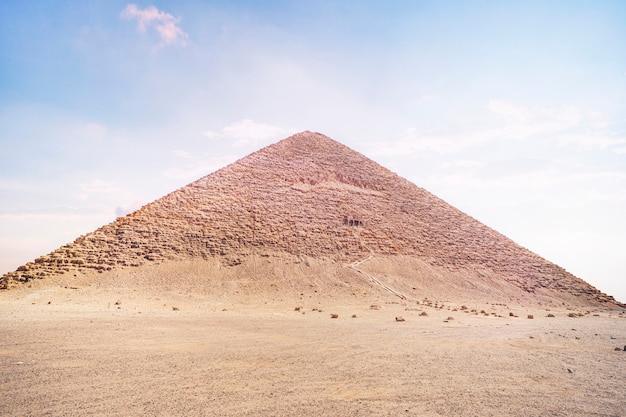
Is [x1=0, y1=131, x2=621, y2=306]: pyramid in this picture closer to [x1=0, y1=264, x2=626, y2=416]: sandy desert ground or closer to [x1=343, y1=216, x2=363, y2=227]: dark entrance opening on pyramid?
[x1=343, y1=216, x2=363, y2=227]: dark entrance opening on pyramid

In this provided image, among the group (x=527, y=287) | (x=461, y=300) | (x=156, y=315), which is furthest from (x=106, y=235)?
(x=527, y=287)

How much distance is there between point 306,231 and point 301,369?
24.0m

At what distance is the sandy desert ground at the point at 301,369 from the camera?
17.2 ft

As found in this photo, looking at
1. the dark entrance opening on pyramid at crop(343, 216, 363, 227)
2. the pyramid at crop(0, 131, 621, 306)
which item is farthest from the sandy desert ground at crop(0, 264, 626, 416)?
the dark entrance opening on pyramid at crop(343, 216, 363, 227)

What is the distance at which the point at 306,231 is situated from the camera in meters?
31.1

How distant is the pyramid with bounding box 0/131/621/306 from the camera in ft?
90.9

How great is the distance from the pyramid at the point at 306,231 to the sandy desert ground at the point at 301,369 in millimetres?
14328

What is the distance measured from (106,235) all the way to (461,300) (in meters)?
25.6

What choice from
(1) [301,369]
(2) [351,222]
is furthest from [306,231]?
(1) [301,369]

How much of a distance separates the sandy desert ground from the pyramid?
47.0 ft

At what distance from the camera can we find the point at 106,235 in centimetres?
2889

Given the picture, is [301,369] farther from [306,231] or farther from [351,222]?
[351,222]

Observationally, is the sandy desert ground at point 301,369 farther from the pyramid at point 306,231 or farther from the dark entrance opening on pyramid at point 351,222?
the dark entrance opening on pyramid at point 351,222

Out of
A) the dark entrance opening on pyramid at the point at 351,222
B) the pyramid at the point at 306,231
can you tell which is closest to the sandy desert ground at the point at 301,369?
the pyramid at the point at 306,231
